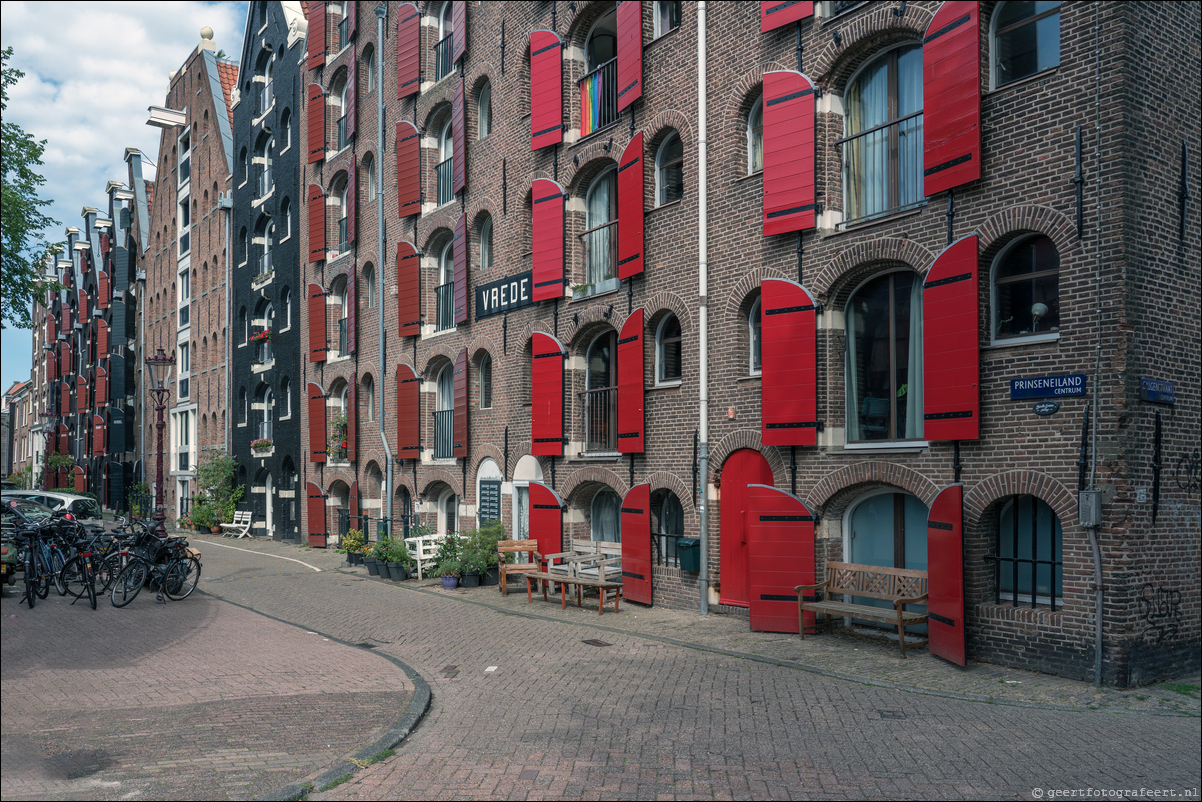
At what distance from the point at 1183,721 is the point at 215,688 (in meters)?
8.46

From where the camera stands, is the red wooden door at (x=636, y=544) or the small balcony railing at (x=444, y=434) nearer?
the red wooden door at (x=636, y=544)

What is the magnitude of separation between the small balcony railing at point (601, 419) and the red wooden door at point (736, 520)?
10.6 feet

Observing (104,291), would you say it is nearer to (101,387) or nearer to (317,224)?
(101,387)

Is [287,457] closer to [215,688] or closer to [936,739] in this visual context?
[215,688]

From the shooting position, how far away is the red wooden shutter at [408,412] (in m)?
21.4

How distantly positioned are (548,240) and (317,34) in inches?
612

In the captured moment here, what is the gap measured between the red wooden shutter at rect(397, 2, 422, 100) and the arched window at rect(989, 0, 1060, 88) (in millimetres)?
15007

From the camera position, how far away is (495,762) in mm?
6406

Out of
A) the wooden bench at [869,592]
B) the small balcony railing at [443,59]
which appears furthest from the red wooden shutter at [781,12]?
the small balcony railing at [443,59]

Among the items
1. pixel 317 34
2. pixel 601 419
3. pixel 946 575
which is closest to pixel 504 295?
pixel 601 419

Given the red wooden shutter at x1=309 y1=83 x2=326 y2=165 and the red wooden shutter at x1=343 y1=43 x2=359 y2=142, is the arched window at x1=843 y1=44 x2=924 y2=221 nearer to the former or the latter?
the red wooden shutter at x1=343 y1=43 x2=359 y2=142

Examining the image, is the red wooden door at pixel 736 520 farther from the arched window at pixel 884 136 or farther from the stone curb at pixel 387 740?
the stone curb at pixel 387 740

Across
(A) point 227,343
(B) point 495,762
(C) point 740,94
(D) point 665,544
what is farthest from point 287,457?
(B) point 495,762

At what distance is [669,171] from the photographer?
15.0m
